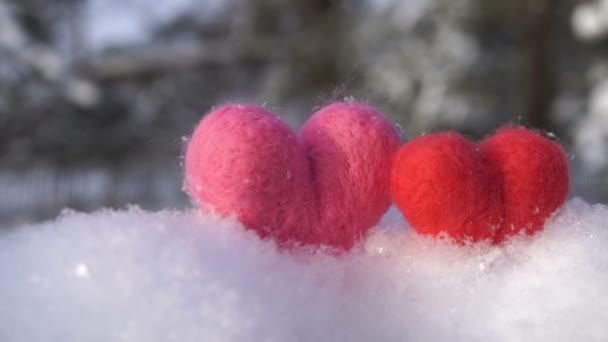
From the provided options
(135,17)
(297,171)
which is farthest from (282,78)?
(297,171)

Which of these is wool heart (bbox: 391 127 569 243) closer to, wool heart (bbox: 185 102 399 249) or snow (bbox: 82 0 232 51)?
wool heart (bbox: 185 102 399 249)

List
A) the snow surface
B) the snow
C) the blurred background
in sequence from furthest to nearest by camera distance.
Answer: the snow → the blurred background → the snow surface

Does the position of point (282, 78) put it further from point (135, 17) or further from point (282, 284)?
point (282, 284)

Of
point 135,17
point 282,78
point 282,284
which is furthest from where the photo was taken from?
point 135,17

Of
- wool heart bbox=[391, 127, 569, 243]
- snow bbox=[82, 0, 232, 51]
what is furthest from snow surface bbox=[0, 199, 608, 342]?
snow bbox=[82, 0, 232, 51]

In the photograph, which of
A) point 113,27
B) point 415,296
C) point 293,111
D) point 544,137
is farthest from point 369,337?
point 113,27
